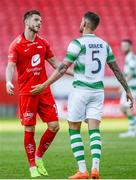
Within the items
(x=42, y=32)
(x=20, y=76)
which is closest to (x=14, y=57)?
(x=20, y=76)

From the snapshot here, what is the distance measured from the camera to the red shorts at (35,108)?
10.5 meters

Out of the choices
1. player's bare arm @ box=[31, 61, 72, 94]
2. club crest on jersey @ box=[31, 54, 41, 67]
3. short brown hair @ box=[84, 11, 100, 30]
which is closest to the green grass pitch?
player's bare arm @ box=[31, 61, 72, 94]

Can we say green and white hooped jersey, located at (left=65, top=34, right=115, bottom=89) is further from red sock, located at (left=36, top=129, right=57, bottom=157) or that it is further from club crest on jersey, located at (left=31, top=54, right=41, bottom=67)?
red sock, located at (left=36, top=129, right=57, bottom=157)

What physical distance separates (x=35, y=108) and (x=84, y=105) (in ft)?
3.18

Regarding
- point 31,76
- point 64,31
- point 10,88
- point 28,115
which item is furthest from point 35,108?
point 64,31

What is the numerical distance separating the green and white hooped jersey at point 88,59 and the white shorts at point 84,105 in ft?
0.25

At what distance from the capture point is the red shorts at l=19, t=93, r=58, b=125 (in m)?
10.5

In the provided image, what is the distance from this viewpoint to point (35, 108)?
10578 millimetres

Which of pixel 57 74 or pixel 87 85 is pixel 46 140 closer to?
pixel 87 85

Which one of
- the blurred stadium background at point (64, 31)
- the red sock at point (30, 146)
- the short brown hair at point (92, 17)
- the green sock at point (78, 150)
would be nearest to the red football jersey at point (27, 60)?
the red sock at point (30, 146)

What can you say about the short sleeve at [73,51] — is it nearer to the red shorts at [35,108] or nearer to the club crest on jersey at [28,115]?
the red shorts at [35,108]

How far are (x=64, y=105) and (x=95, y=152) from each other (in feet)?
53.0

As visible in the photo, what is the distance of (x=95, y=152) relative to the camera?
381 inches

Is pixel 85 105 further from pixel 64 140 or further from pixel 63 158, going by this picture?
pixel 64 140
